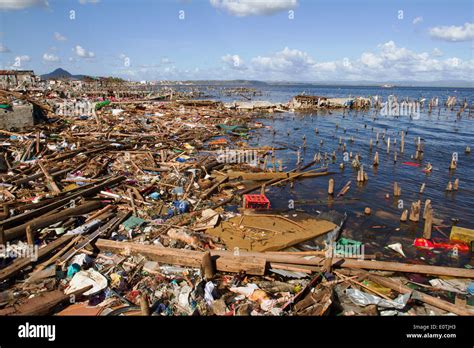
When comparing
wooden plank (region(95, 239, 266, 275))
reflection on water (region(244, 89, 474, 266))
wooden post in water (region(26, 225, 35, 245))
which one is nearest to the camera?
wooden plank (region(95, 239, 266, 275))

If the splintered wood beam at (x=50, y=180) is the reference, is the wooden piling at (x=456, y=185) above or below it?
below

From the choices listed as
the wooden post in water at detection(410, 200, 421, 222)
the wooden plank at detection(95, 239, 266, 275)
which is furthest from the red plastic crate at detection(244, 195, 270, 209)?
the wooden post in water at detection(410, 200, 421, 222)

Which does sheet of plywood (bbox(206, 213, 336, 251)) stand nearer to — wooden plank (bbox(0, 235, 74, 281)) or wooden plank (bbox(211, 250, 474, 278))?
wooden plank (bbox(211, 250, 474, 278))

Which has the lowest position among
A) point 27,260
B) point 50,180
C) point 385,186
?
point 385,186

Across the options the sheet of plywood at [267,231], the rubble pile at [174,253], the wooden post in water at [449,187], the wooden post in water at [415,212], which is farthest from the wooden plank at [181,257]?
the wooden post in water at [449,187]

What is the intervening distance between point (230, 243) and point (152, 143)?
1560 cm

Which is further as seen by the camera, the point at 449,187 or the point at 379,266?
the point at 449,187

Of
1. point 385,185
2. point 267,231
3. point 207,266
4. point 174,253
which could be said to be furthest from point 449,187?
point 174,253

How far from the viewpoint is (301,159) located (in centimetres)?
2566

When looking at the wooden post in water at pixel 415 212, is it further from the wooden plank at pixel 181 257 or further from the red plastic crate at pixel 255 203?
the wooden plank at pixel 181 257

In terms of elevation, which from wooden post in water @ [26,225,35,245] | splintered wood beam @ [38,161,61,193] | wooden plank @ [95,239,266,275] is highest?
splintered wood beam @ [38,161,61,193]

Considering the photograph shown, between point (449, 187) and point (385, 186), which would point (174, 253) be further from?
point (449, 187)

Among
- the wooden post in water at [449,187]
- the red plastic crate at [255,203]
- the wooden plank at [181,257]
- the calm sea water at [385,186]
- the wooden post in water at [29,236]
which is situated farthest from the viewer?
the wooden post in water at [449,187]
